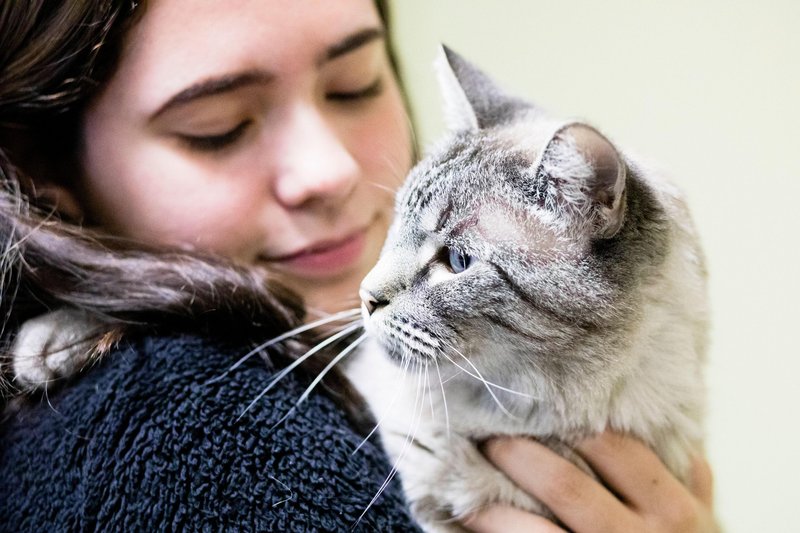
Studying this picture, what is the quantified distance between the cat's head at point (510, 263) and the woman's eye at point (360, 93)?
44cm

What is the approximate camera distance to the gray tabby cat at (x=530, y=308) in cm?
80

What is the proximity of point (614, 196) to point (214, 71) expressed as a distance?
2.31ft

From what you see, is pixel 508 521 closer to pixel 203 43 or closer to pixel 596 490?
pixel 596 490

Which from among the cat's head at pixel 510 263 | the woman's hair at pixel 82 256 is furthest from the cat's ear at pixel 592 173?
the woman's hair at pixel 82 256

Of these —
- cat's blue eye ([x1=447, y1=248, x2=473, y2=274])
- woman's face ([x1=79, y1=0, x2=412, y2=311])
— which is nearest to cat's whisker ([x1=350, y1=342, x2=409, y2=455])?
cat's blue eye ([x1=447, y1=248, x2=473, y2=274])

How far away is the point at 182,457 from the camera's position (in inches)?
31.9

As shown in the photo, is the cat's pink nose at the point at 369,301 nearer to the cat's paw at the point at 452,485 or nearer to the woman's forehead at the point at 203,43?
the cat's paw at the point at 452,485

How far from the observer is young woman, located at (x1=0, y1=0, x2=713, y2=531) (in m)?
0.82

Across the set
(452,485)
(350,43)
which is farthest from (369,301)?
(350,43)

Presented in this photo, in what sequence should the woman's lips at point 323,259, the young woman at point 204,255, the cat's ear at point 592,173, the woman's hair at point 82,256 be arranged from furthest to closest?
1. the woman's lips at point 323,259
2. the woman's hair at point 82,256
3. the young woman at point 204,255
4. the cat's ear at point 592,173

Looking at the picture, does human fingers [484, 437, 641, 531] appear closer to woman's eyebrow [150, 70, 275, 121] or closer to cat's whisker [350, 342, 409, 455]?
cat's whisker [350, 342, 409, 455]

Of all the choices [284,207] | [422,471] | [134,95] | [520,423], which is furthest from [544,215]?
[134,95]

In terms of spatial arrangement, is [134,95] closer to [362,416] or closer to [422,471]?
[362,416]

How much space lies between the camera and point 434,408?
3.23 ft
